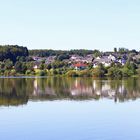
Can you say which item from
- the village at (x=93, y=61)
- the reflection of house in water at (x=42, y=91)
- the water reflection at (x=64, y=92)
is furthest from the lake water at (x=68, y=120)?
the village at (x=93, y=61)

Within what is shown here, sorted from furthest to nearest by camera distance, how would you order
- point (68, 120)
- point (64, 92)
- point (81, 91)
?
point (81, 91)
point (64, 92)
point (68, 120)

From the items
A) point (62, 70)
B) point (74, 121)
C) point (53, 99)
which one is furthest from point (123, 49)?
point (74, 121)

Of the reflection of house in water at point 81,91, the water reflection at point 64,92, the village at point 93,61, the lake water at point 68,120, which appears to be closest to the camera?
the lake water at point 68,120

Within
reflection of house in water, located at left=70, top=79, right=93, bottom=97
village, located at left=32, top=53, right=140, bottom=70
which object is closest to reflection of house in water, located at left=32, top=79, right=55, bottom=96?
reflection of house in water, located at left=70, top=79, right=93, bottom=97

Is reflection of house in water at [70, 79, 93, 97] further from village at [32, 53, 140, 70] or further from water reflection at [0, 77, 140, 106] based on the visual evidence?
village at [32, 53, 140, 70]

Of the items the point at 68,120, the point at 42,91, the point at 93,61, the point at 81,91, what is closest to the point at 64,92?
the point at 42,91

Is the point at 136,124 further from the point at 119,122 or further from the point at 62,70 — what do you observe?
the point at 62,70

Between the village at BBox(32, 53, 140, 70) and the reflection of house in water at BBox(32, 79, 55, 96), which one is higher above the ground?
the village at BBox(32, 53, 140, 70)

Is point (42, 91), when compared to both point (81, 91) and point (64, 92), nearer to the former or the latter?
point (64, 92)

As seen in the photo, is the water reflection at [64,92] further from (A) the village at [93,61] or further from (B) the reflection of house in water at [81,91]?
(A) the village at [93,61]

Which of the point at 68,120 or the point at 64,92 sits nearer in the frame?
the point at 68,120

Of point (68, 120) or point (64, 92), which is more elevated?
point (68, 120)

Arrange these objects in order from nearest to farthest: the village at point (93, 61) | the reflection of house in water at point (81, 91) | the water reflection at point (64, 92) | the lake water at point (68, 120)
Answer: the lake water at point (68, 120)
the water reflection at point (64, 92)
the reflection of house in water at point (81, 91)
the village at point (93, 61)

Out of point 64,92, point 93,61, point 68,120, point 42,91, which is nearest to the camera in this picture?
point 68,120
